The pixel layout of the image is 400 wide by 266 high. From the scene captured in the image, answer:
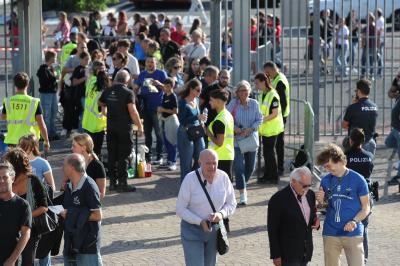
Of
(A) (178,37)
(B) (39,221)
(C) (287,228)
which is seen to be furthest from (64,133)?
(C) (287,228)

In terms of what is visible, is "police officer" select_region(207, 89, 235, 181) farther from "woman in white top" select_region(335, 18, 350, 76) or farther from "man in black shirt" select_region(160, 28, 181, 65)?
"man in black shirt" select_region(160, 28, 181, 65)

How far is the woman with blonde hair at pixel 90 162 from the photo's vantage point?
11.1m

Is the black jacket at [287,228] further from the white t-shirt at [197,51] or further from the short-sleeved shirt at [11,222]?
the white t-shirt at [197,51]

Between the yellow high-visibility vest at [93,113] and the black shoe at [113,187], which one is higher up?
the yellow high-visibility vest at [93,113]

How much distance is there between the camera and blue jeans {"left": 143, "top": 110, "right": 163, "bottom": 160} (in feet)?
56.6

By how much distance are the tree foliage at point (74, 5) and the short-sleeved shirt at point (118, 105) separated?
23.6 metres

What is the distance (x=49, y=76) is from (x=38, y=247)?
28.1 ft

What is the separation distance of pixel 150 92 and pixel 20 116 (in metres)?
3.37

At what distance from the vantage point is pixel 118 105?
48.9 ft

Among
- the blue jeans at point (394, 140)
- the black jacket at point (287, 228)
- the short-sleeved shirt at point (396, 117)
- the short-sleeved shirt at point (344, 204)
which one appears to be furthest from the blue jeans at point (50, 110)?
the black jacket at point (287, 228)

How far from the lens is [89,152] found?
11.2 meters

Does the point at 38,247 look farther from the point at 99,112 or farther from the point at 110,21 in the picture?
the point at 110,21

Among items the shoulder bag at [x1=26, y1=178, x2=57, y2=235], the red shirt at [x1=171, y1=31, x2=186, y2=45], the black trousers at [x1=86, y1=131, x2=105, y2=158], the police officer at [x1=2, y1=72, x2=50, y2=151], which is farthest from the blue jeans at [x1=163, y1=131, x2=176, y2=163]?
the red shirt at [x1=171, y1=31, x2=186, y2=45]

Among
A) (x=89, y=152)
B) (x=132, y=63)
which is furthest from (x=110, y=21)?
(x=89, y=152)
